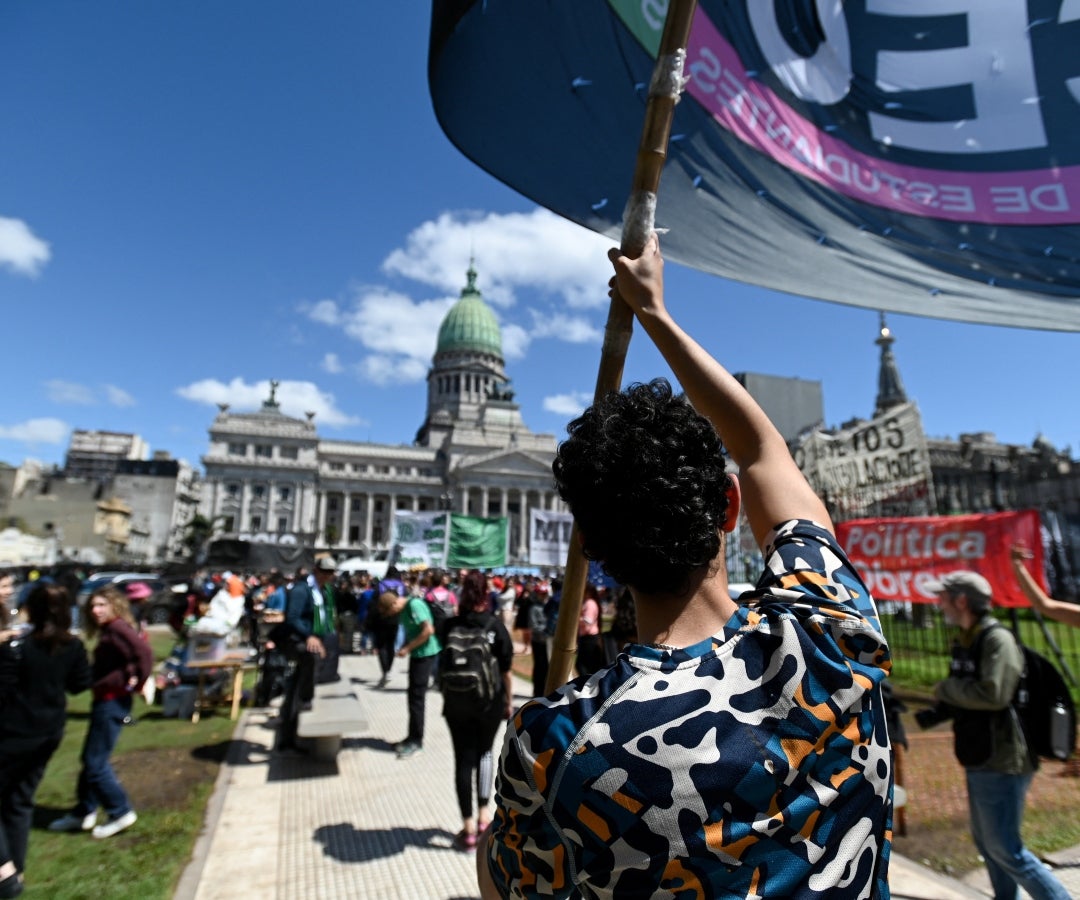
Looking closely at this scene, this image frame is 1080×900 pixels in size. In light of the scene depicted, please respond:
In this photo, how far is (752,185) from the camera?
3.11 m

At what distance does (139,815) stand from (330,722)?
180 centimetres

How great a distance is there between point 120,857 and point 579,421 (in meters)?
5.56

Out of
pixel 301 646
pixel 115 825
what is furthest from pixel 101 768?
pixel 301 646

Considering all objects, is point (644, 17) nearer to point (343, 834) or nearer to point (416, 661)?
point (343, 834)

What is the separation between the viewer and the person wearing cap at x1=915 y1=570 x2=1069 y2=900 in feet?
11.5

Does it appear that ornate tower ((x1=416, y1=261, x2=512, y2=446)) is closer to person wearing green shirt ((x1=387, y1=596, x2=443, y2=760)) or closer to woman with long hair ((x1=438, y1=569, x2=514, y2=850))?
person wearing green shirt ((x1=387, y1=596, x2=443, y2=760))

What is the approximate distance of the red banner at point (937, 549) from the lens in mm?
8016

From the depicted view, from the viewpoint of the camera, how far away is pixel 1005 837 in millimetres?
3539

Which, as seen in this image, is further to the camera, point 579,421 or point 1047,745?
point 1047,745


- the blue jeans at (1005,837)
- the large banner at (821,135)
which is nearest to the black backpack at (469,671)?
the blue jeans at (1005,837)

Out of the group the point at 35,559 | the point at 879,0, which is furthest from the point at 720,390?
the point at 35,559

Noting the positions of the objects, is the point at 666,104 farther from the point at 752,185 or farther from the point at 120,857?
the point at 120,857

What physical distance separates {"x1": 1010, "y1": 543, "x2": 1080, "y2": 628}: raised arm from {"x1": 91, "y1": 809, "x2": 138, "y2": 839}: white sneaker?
6.80 m

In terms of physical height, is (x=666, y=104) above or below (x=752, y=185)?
below
